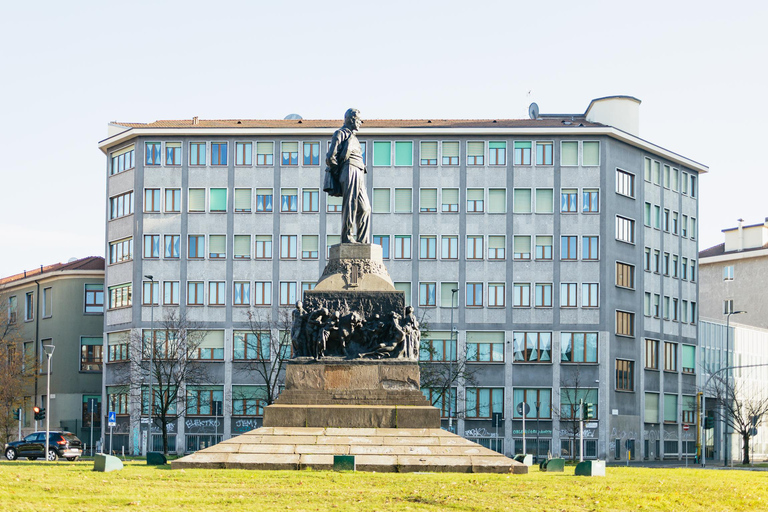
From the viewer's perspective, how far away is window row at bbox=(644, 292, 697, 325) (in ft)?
→ 272

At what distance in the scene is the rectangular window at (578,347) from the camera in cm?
7819

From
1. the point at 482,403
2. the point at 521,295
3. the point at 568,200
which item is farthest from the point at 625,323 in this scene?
the point at 482,403

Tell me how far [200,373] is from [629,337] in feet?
91.5

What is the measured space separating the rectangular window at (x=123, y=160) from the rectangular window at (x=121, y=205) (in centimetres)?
186

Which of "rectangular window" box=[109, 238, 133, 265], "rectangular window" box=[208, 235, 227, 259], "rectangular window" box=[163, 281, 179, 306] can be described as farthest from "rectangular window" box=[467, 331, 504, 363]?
"rectangular window" box=[109, 238, 133, 265]

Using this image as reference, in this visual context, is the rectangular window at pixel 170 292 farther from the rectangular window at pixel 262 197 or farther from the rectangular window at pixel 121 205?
the rectangular window at pixel 262 197

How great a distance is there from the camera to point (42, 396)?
3334 inches

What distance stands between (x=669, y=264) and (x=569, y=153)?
38.5 feet

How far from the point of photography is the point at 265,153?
263ft

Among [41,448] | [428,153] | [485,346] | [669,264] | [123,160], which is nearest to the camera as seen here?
[41,448]

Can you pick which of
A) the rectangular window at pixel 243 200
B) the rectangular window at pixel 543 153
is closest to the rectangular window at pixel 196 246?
the rectangular window at pixel 243 200

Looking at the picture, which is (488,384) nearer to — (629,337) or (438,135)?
(629,337)

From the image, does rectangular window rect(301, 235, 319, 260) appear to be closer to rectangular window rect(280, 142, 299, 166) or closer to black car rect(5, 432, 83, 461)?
rectangular window rect(280, 142, 299, 166)

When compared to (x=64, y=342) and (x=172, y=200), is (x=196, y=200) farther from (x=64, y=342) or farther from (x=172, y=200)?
(x=64, y=342)
